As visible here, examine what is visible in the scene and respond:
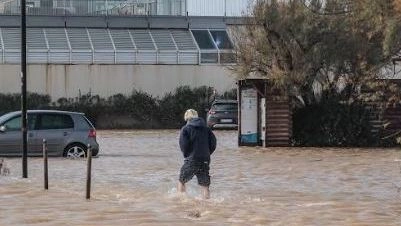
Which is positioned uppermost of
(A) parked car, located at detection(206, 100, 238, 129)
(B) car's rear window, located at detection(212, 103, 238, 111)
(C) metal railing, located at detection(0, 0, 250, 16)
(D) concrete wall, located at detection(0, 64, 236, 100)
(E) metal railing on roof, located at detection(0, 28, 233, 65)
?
(C) metal railing, located at detection(0, 0, 250, 16)

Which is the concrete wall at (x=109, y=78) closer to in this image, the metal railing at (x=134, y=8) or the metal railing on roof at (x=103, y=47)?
the metal railing on roof at (x=103, y=47)

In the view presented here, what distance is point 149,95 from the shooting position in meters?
47.2

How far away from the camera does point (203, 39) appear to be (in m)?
51.0

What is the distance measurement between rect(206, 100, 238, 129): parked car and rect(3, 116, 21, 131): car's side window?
18.9m

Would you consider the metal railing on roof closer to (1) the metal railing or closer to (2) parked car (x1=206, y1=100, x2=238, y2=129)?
(1) the metal railing

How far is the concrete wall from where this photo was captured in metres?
46.8

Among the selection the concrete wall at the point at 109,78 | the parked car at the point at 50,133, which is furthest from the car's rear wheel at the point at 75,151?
the concrete wall at the point at 109,78

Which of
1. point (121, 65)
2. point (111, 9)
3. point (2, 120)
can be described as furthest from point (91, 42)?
point (2, 120)

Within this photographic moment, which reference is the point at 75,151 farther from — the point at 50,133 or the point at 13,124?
the point at 13,124

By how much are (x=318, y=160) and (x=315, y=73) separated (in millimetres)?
5965

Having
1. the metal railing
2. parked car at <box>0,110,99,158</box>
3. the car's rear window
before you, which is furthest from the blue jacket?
the metal railing

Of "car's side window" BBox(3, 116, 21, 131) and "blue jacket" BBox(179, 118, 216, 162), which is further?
"car's side window" BBox(3, 116, 21, 131)

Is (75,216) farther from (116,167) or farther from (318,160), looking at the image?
(318,160)

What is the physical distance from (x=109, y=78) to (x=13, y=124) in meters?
25.0
